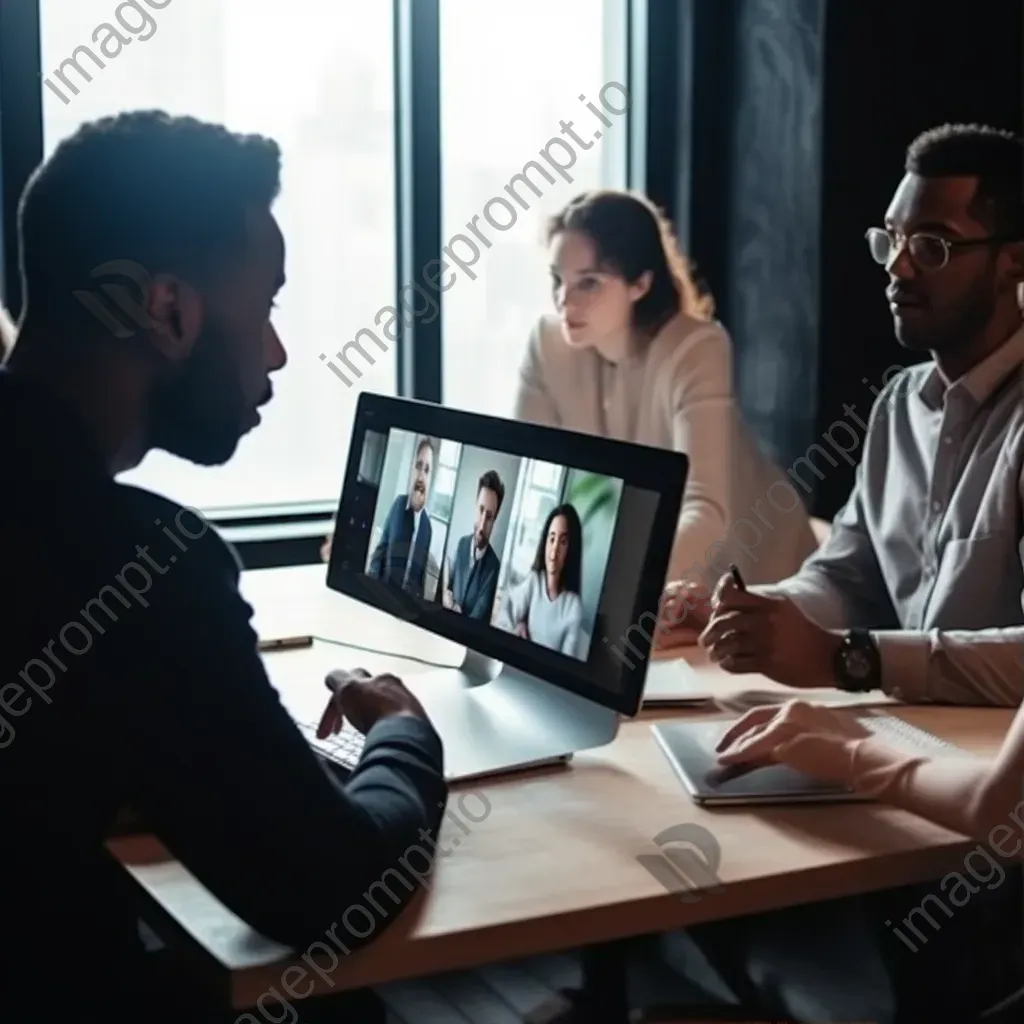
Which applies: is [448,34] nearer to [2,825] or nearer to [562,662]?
[562,662]

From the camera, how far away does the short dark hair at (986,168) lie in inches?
81.8

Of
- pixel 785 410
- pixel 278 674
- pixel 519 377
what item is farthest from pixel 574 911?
pixel 785 410

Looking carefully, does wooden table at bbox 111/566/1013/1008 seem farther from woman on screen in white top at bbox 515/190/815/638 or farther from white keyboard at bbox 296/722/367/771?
woman on screen in white top at bbox 515/190/815/638

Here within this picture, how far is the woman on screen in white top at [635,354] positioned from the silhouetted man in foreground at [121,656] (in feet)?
5.66

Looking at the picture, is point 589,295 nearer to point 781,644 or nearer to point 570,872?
point 781,644

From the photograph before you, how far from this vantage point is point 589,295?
120 inches

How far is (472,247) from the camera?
12.1 ft

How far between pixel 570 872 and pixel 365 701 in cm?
31

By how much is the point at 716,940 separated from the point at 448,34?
250 centimetres

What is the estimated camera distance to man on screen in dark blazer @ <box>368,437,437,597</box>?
5.96ft

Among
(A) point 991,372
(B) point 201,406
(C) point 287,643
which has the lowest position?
(C) point 287,643

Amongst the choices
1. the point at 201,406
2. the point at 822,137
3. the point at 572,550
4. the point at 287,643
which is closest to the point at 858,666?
the point at 572,550

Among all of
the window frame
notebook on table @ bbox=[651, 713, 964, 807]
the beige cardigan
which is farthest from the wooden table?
the window frame

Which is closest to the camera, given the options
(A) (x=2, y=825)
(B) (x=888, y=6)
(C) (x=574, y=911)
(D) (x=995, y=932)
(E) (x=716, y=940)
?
(A) (x=2, y=825)
